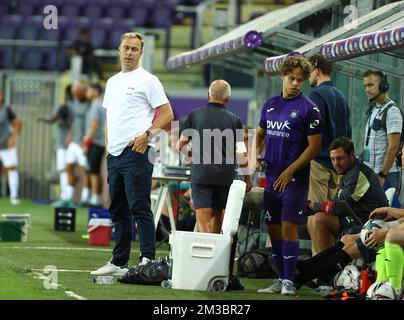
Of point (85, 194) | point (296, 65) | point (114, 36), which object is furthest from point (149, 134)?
point (114, 36)

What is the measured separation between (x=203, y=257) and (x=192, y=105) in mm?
14954

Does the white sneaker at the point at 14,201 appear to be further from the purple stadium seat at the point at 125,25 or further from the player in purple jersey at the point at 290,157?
the player in purple jersey at the point at 290,157

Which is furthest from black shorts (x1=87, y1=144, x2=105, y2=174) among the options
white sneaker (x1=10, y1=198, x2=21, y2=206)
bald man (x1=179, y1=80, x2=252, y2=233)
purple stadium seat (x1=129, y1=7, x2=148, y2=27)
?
bald man (x1=179, y1=80, x2=252, y2=233)

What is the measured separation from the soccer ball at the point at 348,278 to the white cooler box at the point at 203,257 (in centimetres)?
92

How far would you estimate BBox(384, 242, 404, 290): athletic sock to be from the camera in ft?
30.6

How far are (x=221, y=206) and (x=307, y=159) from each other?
5.77 feet

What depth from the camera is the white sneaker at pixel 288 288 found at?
10406mm

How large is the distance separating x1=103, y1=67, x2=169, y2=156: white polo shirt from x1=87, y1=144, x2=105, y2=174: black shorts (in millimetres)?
11837

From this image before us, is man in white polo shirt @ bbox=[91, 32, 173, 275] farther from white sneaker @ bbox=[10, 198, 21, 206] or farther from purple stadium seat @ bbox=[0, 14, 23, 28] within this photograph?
purple stadium seat @ bbox=[0, 14, 23, 28]

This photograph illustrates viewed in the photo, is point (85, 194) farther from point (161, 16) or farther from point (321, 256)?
point (321, 256)

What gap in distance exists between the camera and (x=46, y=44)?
26938 mm

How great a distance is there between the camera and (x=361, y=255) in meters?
10.6
